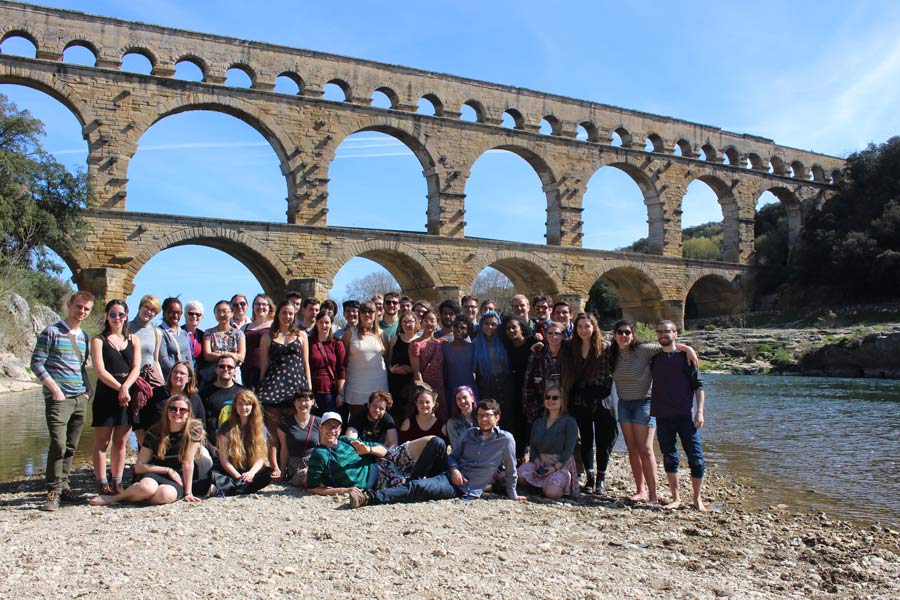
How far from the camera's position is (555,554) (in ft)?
15.4

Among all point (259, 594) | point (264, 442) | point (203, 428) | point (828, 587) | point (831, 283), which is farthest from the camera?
point (831, 283)

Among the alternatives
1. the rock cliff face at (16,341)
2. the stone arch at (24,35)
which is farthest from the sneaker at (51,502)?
the stone arch at (24,35)

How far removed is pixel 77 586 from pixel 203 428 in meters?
2.09

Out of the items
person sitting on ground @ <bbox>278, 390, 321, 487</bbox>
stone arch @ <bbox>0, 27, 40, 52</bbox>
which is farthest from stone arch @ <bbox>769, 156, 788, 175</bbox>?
person sitting on ground @ <bbox>278, 390, 321, 487</bbox>

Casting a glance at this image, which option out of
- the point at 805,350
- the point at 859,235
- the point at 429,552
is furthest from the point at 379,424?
the point at 859,235

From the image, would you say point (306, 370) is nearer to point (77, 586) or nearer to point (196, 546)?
point (196, 546)

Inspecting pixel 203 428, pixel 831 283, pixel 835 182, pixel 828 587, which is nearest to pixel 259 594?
pixel 203 428

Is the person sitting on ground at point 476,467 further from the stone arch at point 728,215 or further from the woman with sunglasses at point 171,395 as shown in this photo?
the stone arch at point 728,215

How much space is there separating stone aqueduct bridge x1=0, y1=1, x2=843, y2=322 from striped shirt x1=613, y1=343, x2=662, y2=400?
1775 centimetres

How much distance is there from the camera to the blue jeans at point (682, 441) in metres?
6.09

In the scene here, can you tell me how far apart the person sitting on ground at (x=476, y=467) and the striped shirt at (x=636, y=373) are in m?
1.07

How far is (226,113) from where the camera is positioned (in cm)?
2358

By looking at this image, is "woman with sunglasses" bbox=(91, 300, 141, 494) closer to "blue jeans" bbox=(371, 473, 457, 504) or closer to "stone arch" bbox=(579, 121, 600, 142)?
"blue jeans" bbox=(371, 473, 457, 504)

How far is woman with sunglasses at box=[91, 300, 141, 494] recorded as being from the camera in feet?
19.3
